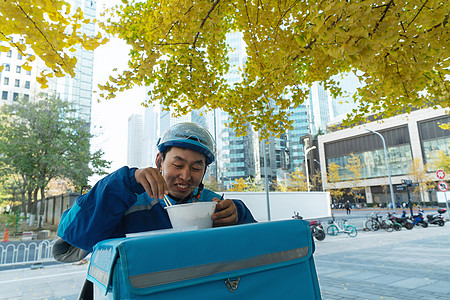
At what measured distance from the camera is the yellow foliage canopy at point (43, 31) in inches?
86.2

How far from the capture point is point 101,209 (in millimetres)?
1147

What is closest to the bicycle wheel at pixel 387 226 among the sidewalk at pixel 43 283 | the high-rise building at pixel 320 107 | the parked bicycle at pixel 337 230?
the parked bicycle at pixel 337 230

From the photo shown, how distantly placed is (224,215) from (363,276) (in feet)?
21.4

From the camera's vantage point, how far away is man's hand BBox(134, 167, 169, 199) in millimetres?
1105

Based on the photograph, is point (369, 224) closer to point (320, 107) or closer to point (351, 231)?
point (351, 231)

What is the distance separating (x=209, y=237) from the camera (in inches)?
30.3


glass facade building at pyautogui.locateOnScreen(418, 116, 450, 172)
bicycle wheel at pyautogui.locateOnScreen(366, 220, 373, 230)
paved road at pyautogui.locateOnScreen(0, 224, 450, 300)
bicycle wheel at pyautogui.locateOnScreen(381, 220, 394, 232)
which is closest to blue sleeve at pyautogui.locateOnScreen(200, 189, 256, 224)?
paved road at pyautogui.locateOnScreen(0, 224, 450, 300)

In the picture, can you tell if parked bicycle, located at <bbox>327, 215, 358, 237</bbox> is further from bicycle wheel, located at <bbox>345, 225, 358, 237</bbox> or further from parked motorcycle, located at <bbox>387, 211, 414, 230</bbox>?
parked motorcycle, located at <bbox>387, 211, 414, 230</bbox>

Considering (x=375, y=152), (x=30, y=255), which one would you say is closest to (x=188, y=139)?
(x=30, y=255)

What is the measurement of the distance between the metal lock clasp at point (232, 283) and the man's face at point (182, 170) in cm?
78

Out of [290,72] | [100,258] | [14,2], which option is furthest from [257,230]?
[290,72]

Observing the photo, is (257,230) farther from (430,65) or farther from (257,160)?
(257,160)

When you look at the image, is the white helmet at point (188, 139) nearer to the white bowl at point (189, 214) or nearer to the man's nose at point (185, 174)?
the man's nose at point (185, 174)

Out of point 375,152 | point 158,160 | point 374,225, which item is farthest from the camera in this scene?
point 375,152
